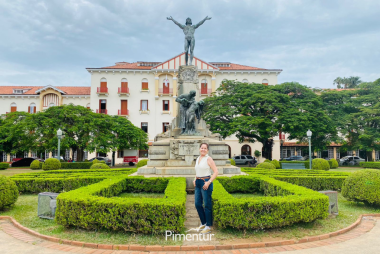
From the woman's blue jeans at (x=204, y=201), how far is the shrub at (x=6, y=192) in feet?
18.2

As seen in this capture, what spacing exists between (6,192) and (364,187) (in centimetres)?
1033

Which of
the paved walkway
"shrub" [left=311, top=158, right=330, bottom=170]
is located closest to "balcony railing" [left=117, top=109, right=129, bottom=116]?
"shrub" [left=311, top=158, right=330, bottom=170]

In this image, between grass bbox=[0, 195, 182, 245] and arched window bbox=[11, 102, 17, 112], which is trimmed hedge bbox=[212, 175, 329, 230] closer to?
grass bbox=[0, 195, 182, 245]

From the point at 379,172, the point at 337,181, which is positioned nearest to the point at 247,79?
the point at 337,181

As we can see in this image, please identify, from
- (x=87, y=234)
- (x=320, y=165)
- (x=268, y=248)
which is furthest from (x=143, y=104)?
(x=268, y=248)

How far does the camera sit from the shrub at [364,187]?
7820 millimetres

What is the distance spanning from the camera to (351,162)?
35.5 metres

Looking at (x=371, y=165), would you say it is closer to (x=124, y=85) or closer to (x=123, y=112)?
(x=123, y=112)

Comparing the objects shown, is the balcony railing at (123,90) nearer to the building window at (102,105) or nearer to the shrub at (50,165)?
the building window at (102,105)

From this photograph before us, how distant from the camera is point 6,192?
7.44m

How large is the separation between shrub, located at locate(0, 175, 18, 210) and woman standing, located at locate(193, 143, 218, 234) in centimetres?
557

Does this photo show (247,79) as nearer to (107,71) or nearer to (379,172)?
(107,71)

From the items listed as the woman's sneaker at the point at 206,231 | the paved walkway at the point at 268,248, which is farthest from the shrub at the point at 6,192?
the woman's sneaker at the point at 206,231

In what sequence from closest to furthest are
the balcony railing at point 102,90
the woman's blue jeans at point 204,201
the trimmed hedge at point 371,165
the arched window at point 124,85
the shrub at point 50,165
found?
the woman's blue jeans at point 204,201
the shrub at point 50,165
the trimmed hedge at point 371,165
the balcony railing at point 102,90
the arched window at point 124,85
